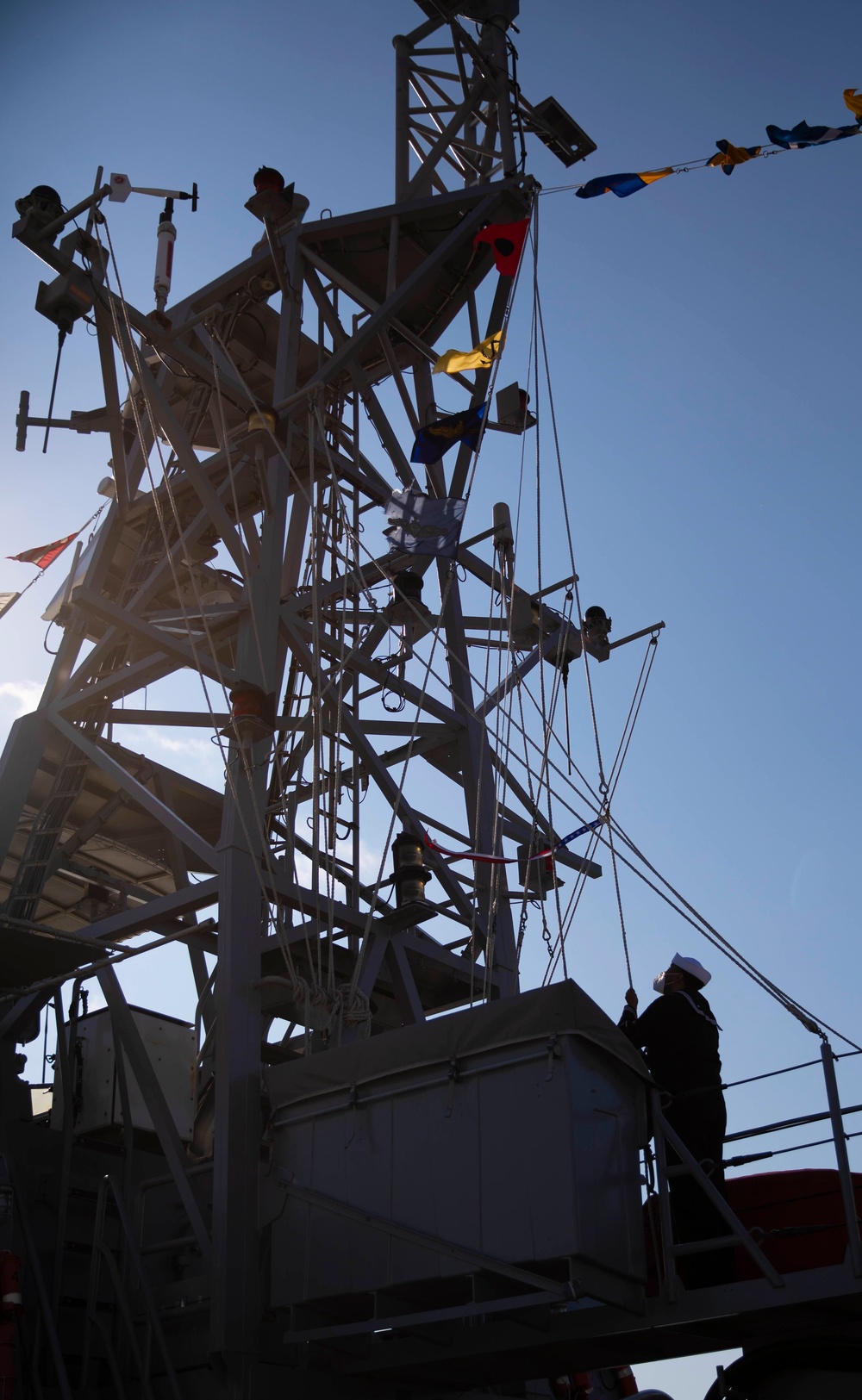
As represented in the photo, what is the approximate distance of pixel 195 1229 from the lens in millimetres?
9406

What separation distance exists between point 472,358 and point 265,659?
380cm

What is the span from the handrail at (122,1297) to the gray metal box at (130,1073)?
1399 mm

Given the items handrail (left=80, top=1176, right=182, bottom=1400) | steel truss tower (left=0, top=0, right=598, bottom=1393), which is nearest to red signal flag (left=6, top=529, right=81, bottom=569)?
steel truss tower (left=0, top=0, right=598, bottom=1393)

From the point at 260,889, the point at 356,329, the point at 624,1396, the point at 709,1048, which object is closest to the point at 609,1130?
the point at 709,1048

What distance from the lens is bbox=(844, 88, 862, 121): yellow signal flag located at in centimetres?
1317

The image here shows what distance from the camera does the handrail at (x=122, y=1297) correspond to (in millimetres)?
8883

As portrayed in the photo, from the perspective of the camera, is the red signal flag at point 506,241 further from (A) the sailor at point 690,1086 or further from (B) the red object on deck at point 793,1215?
(B) the red object on deck at point 793,1215

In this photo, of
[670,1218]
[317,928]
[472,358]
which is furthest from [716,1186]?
[472,358]

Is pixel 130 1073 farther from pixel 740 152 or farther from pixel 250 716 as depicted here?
pixel 740 152

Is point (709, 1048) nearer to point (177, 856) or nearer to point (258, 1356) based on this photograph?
point (258, 1356)

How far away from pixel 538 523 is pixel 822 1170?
663 centimetres

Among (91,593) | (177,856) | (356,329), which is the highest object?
(356,329)

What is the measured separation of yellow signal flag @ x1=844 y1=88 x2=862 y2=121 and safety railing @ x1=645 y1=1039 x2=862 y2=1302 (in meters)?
9.65

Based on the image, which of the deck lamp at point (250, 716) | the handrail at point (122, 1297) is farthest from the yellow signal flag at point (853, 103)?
the handrail at point (122, 1297)
